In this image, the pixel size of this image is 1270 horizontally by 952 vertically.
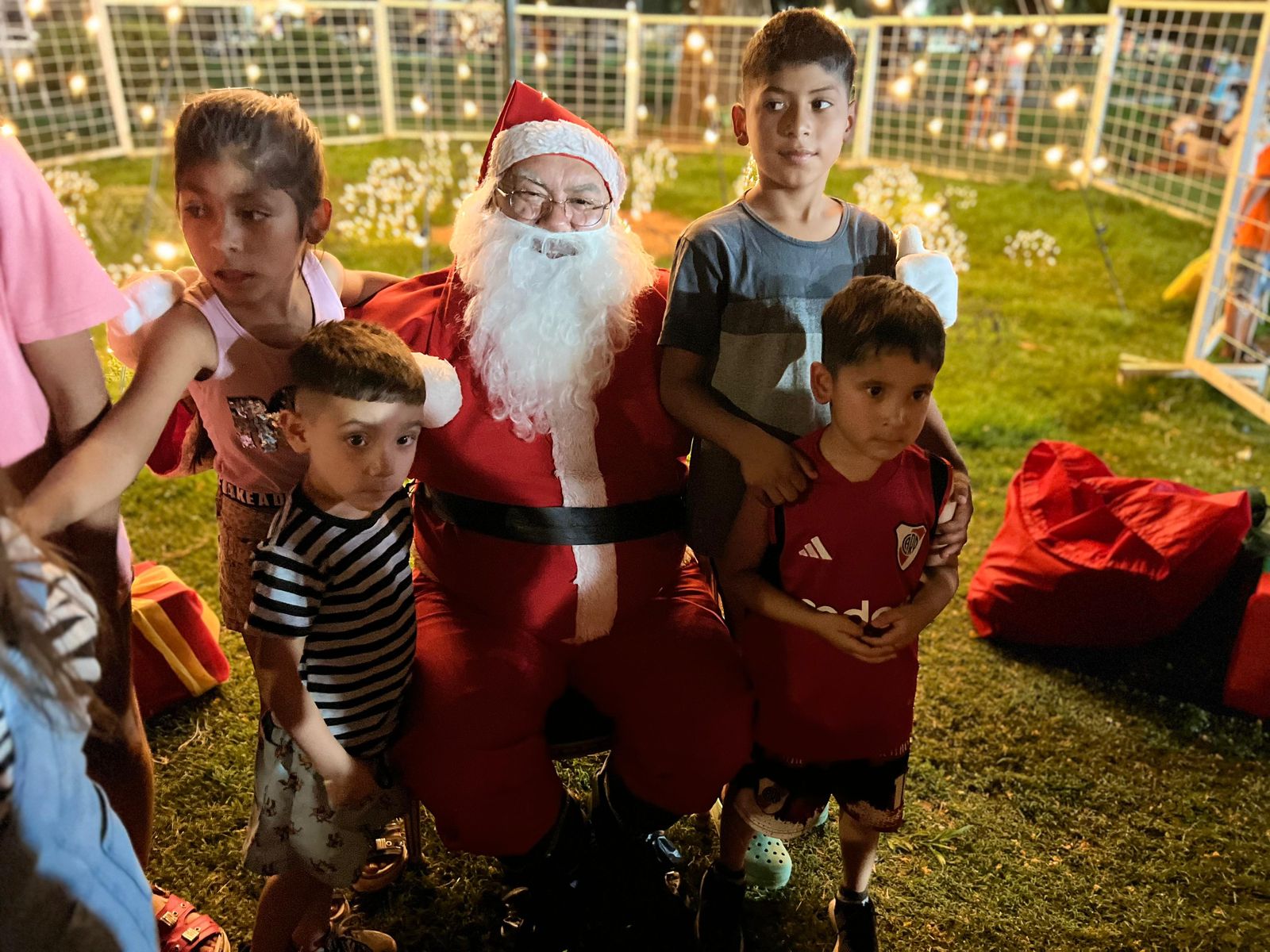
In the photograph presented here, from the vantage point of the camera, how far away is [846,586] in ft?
6.28

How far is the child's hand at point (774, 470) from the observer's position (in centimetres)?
189

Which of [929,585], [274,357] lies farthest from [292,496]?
[929,585]

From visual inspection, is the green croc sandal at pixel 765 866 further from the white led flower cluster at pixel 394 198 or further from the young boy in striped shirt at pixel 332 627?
the white led flower cluster at pixel 394 198

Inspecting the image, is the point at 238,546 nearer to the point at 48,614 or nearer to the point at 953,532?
the point at 48,614

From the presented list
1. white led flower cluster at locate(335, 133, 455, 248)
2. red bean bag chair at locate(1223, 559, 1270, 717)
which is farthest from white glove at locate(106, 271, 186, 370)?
white led flower cluster at locate(335, 133, 455, 248)

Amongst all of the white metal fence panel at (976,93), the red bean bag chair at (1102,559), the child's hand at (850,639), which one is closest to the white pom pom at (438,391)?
the child's hand at (850,639)

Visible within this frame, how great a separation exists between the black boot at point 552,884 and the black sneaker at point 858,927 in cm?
60

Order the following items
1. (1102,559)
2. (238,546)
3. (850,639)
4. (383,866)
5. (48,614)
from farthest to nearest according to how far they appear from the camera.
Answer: (1102,559)
(383,866)
(238,546)
(850,639)
(48,614)

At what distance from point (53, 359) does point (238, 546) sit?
0.64 meters

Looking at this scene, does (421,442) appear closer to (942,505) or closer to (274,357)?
(274,357)

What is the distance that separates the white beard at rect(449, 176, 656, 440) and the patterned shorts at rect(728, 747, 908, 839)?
86 centimetres

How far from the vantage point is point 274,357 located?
1.83 m

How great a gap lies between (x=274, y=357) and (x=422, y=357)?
0.28m

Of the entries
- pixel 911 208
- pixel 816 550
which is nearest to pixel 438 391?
pixel 816 550
